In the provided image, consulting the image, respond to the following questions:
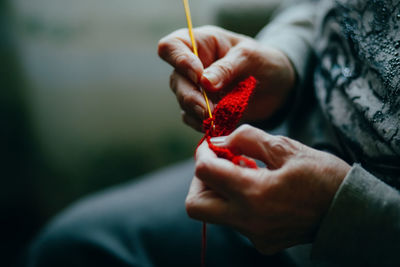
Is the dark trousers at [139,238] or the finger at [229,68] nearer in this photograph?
the finger at [229,68]

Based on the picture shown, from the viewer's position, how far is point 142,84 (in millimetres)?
1357

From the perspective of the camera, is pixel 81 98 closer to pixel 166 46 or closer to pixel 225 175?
pixel 166 46

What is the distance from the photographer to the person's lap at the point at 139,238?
2.08 ft

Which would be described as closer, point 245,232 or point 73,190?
point 245,232

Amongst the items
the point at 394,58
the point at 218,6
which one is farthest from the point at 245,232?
the point at 218,6

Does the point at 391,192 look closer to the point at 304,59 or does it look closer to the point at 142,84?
the point at 304,59

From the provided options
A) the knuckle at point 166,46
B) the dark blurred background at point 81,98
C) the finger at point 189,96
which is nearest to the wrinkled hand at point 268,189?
the finger at point 189,96

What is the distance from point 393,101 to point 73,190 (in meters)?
1.31

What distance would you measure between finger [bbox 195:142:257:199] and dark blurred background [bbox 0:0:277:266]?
0.90 metres

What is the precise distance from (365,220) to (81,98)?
117cm

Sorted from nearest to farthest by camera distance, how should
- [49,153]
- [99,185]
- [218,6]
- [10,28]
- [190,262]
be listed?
[190,262]
[10,28]
[218,6]
[49,153]
[99,185]

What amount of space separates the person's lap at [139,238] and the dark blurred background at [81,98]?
0.63 meters

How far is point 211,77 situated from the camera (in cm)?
52

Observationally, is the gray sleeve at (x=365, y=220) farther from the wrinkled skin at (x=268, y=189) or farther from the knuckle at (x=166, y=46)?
the knuckle at (x=166, y=46)
